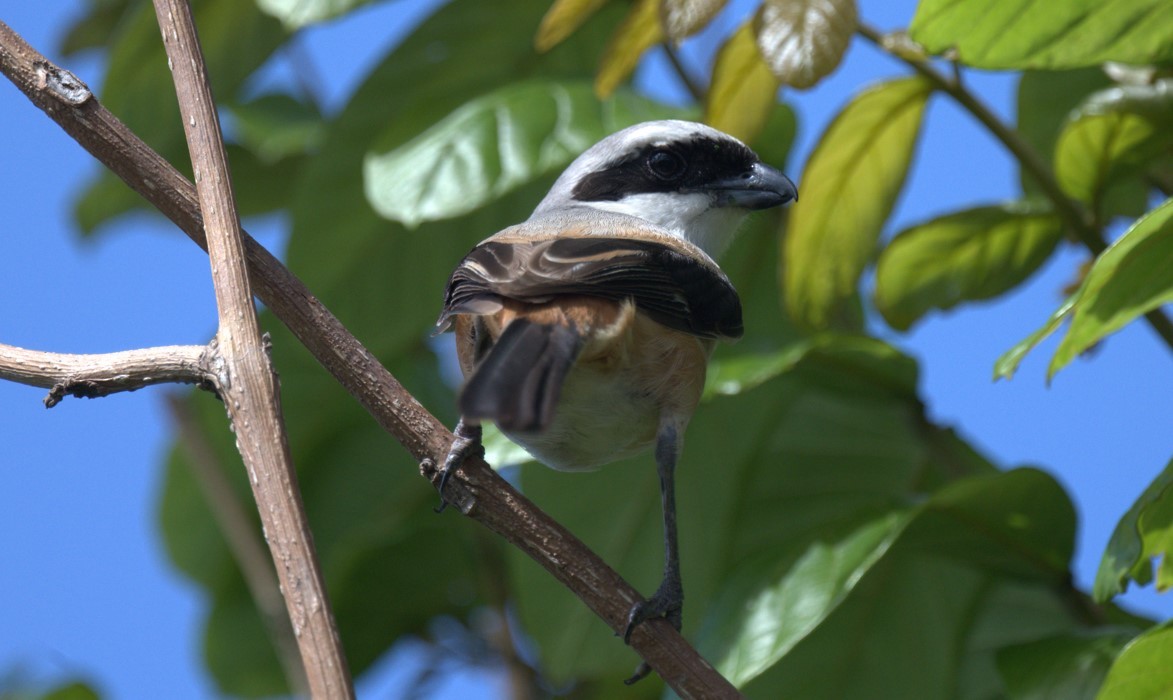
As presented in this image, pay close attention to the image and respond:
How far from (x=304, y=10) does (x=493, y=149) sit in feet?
2.00

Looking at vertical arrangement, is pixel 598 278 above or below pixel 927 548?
above

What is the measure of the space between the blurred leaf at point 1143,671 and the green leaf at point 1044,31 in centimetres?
97

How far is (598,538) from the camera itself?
2838 mm

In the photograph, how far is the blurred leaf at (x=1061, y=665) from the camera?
2199mm

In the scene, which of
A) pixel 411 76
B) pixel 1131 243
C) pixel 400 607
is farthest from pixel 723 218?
pixel 400 607

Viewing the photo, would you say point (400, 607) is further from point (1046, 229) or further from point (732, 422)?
point (1046, 229)

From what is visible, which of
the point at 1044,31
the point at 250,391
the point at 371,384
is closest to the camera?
the point at 250,391

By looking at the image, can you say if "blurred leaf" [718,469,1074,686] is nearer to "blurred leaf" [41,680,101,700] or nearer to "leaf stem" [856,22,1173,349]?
"leaf stem" [856,22,1173,349]

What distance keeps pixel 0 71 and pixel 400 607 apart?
204cm

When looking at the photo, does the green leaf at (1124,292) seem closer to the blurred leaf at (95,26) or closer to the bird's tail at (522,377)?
the bird's tail at (522,377)

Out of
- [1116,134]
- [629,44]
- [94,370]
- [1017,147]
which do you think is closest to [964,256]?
[1017,147]

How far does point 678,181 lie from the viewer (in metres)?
2.93

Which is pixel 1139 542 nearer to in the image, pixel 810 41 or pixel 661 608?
pixel 661 608

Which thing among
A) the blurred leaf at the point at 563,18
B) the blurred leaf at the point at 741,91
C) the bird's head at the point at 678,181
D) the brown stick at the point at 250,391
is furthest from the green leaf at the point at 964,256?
the brown stick at the point at 250,391
